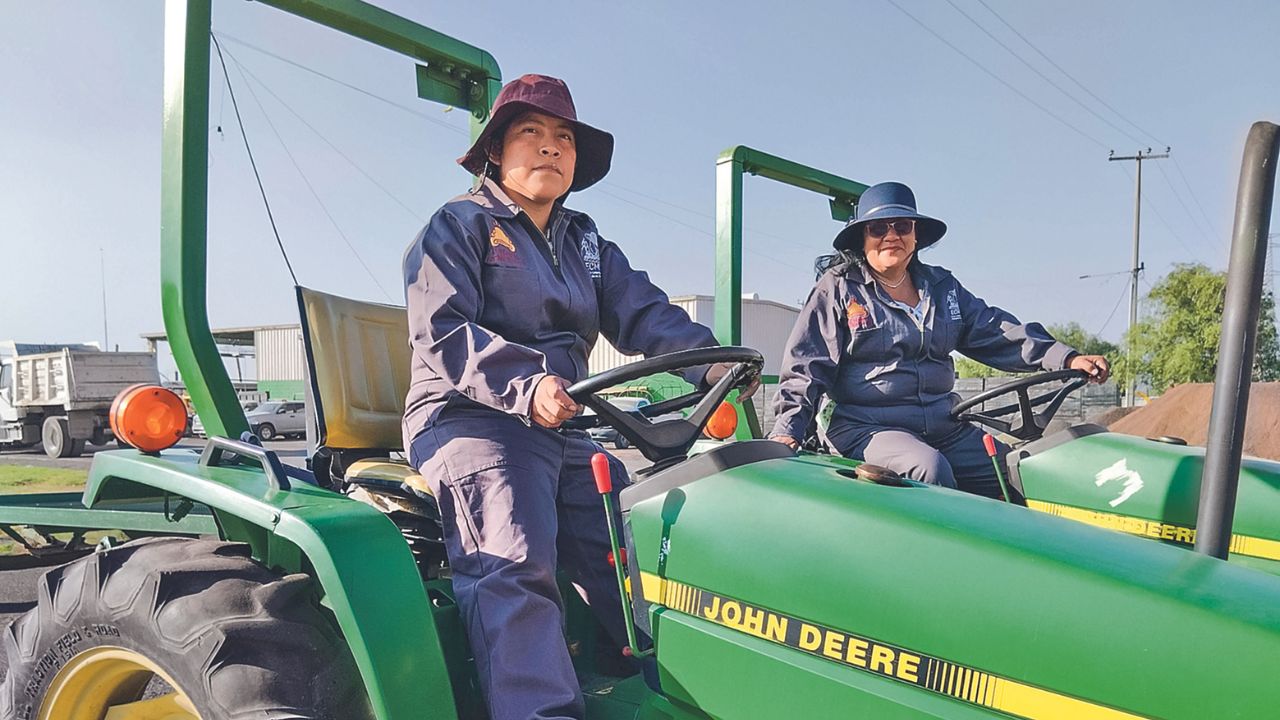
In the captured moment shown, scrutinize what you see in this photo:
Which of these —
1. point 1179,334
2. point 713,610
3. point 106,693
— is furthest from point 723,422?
point 1179,334

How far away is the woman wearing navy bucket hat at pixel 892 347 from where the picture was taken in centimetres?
292

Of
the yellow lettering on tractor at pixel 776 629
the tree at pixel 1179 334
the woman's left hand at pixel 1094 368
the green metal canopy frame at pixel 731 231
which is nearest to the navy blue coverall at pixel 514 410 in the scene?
the yellow lettering on tractor at pixel 776 629

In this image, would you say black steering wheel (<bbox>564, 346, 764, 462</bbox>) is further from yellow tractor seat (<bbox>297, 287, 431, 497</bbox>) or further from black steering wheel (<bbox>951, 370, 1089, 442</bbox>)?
black steering wheel (<bbox>951, 370, 1089, 442</bbox>)

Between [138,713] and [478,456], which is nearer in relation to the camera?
[478,456]

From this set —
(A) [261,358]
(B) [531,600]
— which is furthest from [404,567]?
(A) [261,358]

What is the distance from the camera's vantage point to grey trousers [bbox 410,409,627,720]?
1.54 metres

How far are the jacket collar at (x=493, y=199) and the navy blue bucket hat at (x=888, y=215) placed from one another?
1.47m

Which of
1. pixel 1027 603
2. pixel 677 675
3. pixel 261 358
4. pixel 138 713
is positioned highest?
pixel 1027 603

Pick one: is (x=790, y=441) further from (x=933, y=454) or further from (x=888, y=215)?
(x=888, y=215)

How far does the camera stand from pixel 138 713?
1876 mm

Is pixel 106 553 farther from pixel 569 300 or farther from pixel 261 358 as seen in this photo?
pixel 261 358

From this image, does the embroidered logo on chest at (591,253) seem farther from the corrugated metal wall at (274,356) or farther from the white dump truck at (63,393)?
the corrugated metal wall at (274,356)

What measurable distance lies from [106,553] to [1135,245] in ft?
95.8

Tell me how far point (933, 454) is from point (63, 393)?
17.7m
